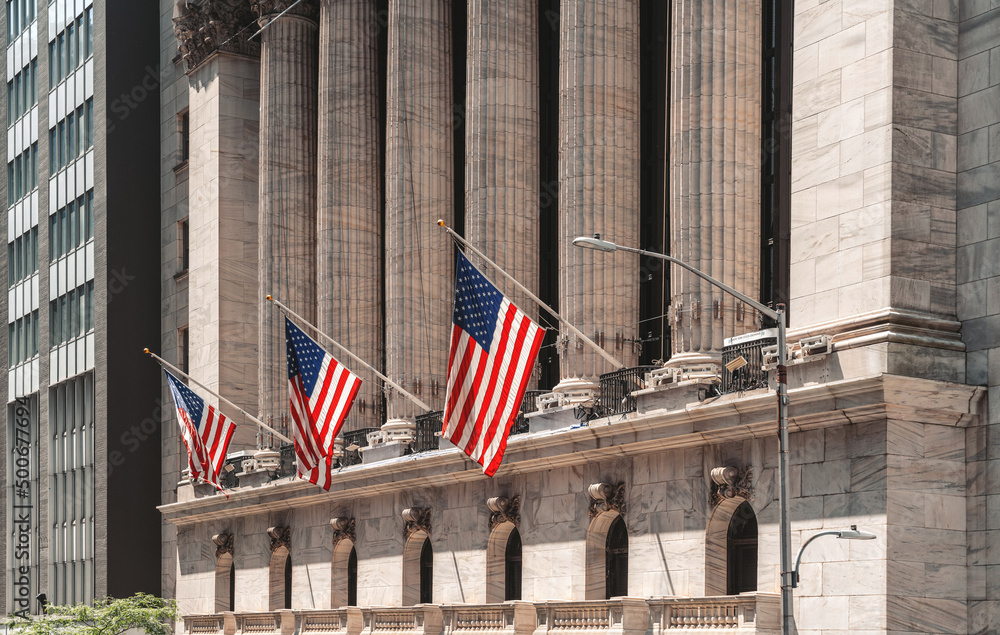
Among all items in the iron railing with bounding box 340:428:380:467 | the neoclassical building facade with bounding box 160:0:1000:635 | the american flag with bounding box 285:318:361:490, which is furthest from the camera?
the iron railing with bounding box 340:428:380:467

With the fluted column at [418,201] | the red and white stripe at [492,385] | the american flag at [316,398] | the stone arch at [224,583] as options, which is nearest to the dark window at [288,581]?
the stone arch at [224,583]

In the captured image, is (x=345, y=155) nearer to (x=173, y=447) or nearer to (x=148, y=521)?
(x=173, y=447)

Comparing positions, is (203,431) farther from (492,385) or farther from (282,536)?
(492,385)

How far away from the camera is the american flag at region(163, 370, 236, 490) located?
4897cm

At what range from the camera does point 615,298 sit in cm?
3947

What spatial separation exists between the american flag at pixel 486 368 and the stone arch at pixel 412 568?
10.9 meters

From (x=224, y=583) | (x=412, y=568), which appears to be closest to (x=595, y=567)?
(x=412, y=568)

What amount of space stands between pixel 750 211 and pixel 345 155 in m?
19.1

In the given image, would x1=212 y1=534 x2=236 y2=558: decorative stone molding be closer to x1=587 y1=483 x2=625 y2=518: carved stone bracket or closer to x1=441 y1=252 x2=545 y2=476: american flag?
x1=587 y1=483 x2=625 y2=518: carved stone bracket

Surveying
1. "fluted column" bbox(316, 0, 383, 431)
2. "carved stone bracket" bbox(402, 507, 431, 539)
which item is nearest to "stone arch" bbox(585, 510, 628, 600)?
"carved stone bracket" bbox(402, 507, 431, 539)

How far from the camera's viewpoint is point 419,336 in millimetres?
46938

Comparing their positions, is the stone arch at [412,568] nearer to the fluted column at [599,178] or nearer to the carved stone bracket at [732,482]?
the fluted column at [599,178]

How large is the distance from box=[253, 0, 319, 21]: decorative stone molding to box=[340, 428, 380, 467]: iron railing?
1608 centimetres

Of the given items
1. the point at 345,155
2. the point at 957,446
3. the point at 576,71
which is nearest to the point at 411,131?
the point at 345,155
